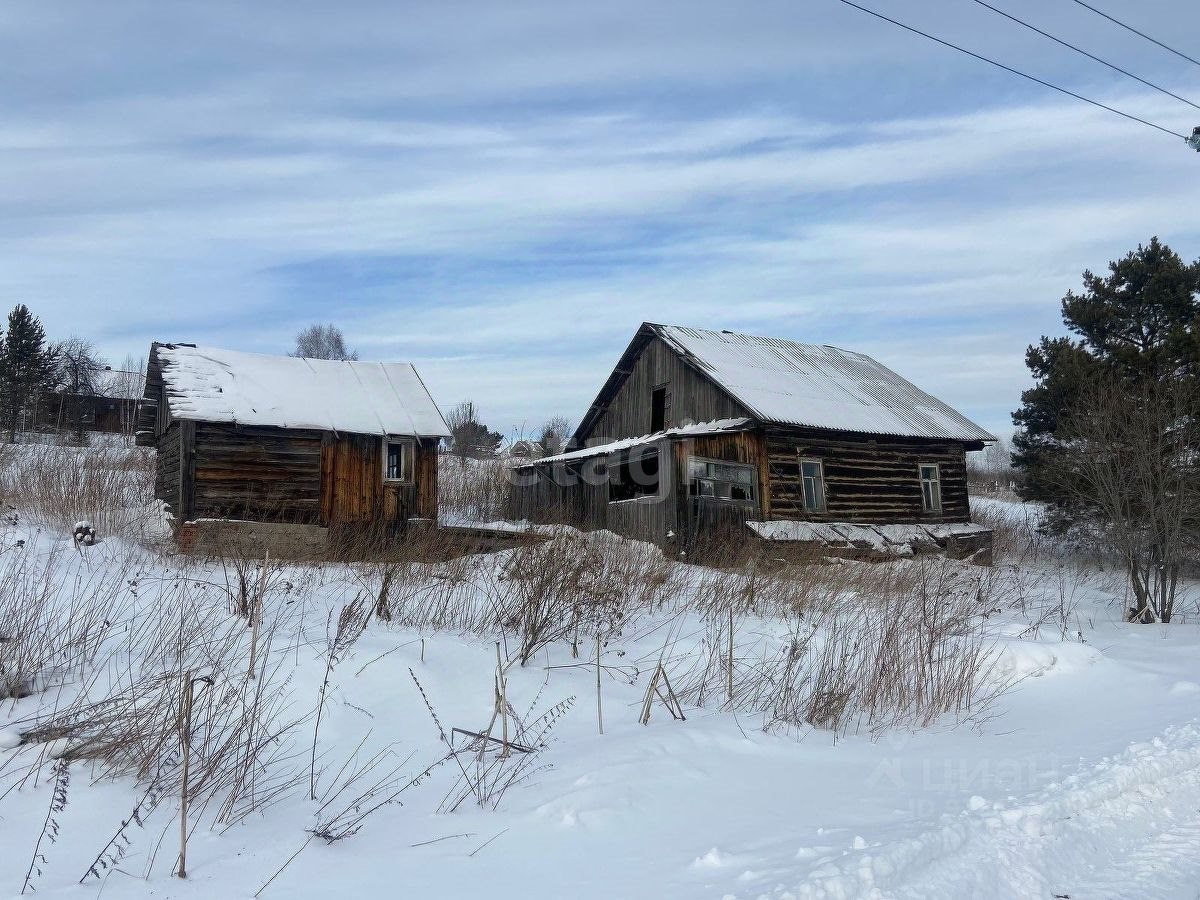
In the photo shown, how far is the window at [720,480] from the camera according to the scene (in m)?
18.5

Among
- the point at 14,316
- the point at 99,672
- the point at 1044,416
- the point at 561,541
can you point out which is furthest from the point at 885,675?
the point at 14,316

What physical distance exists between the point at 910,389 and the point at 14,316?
4019 centimetres

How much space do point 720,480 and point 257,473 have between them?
10041 mm

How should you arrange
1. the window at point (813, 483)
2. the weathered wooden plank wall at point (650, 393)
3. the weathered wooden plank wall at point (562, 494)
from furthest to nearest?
the weathered wooden plank wall at point (562, 494), the weathered wooden plank wall at point (650, 393), the window at point (813, 483)

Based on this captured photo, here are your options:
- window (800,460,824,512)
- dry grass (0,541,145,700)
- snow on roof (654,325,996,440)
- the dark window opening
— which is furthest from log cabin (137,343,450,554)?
dry grass (0,541,145,700)

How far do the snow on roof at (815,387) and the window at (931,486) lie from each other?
1.07 meters

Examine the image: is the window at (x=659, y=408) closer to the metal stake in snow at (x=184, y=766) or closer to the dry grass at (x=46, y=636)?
the dry grass at (x=46, y=636)

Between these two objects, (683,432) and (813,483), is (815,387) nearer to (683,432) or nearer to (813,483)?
(813,483)

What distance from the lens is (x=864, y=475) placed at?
21.4 metres

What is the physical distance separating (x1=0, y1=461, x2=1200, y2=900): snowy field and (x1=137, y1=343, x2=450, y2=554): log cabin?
30.1 ft

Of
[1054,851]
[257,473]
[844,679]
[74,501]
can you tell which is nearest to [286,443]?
[257,473]

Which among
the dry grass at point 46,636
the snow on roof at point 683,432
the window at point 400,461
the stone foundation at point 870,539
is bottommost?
the stone foundation at point 870,539

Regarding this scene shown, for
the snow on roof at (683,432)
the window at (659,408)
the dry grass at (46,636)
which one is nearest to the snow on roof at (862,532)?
the snow on roof at (683,432)

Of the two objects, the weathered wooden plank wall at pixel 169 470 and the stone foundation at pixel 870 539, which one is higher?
the weathered wooden plank wall at pixel 169 470
